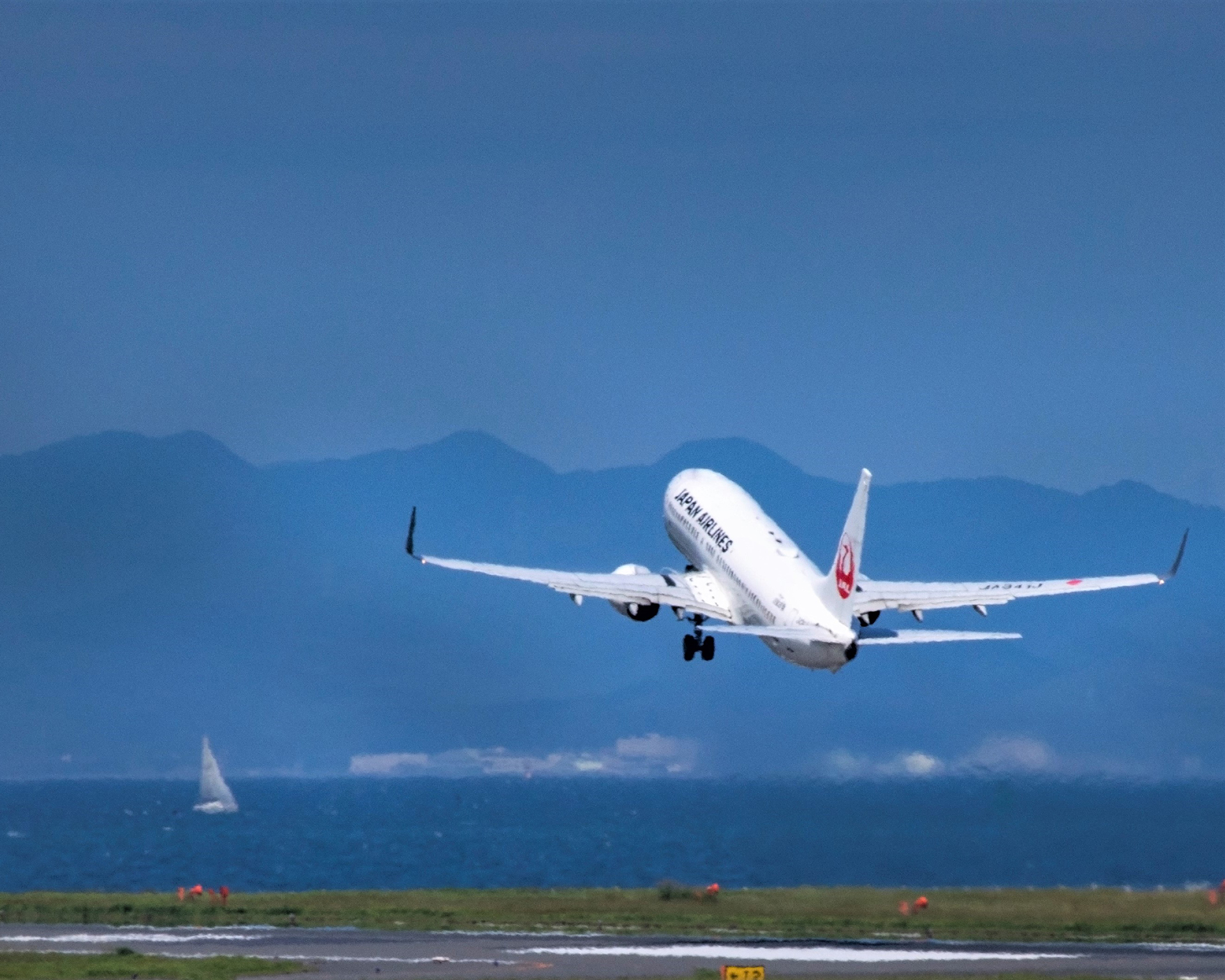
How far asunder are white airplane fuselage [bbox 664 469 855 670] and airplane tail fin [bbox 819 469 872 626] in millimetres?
480

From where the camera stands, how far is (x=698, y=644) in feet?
314

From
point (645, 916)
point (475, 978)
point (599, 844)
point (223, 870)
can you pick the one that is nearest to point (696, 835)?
point (599, 844)

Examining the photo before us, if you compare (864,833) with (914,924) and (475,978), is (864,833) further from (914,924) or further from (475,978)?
(475,978)

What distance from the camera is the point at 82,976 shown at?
69062 mm

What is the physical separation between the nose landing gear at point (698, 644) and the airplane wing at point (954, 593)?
7765mm

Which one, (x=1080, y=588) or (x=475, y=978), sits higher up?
(x=1080, y=588)

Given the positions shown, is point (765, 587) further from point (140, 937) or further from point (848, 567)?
point (140, 937)

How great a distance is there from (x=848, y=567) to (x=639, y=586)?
17.2 meters

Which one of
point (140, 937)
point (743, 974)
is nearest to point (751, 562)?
point (743, 974)

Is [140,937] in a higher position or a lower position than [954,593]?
lower

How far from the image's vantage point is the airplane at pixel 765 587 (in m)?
80.8

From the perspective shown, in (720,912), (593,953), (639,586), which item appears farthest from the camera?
(639,586)

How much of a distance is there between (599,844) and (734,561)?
352ft

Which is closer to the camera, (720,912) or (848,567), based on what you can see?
(848,567)
